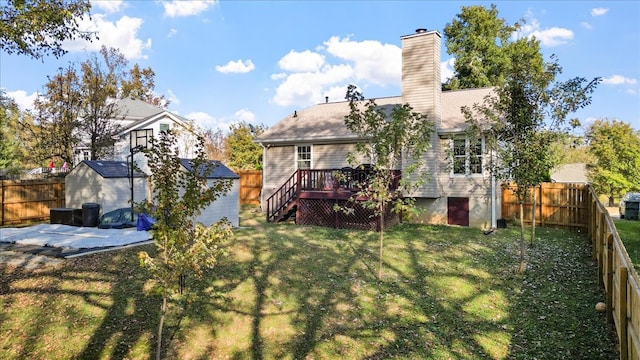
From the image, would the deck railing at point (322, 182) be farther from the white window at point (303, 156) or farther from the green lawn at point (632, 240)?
the green lawn at point (632, 240)

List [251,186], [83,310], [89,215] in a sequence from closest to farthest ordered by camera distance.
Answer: [83,310] → [89,215] → [251,186]

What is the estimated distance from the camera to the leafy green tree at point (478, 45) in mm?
27078

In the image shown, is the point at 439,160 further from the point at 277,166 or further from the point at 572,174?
the point at 572,174

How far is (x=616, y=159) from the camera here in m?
32.8

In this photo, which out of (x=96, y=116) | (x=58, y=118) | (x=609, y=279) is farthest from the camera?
(x=96, y=116)

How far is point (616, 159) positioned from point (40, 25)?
39.5 metres

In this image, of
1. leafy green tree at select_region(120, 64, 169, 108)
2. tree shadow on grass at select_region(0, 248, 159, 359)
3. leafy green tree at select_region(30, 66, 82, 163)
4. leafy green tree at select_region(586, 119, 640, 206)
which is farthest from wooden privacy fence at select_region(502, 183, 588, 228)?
leafy green tree at select_region(120, 64, 169, 108)

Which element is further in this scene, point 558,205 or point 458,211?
point 458,211

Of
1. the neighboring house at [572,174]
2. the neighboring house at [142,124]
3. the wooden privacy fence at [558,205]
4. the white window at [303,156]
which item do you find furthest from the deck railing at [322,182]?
the neighboring house at [572,174]

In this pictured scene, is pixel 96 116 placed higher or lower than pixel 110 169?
higher

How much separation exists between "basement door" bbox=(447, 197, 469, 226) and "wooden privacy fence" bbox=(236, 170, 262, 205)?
Result: 1162cm

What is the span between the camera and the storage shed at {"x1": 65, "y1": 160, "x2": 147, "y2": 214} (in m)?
13.5

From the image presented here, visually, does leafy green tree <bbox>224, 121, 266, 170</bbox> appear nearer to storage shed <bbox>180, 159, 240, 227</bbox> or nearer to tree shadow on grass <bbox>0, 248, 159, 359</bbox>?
storage shed <bbox>180, 159, 240, 227</bbox>

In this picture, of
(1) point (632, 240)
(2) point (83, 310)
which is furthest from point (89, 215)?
(1) point (632, 240)
